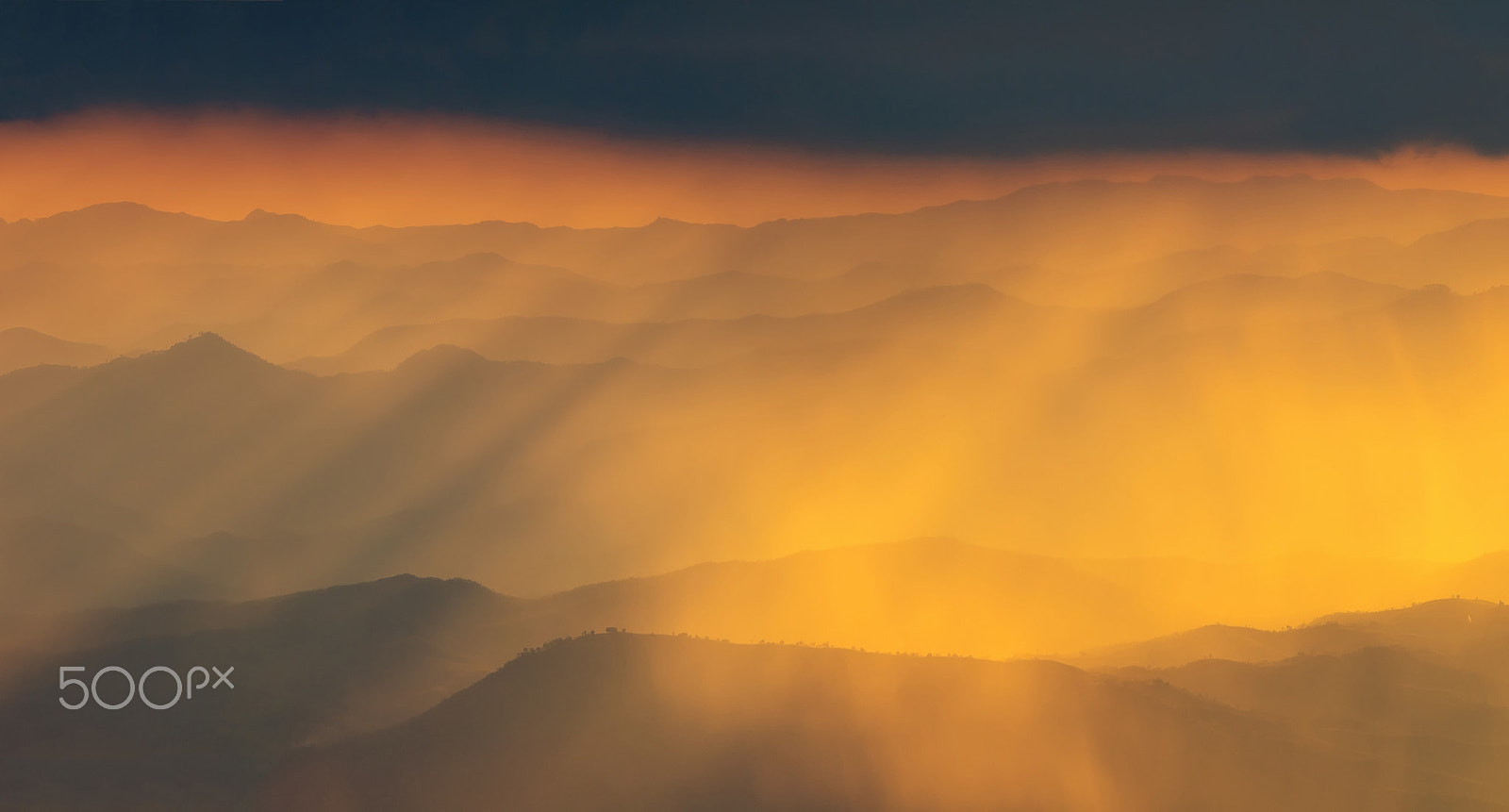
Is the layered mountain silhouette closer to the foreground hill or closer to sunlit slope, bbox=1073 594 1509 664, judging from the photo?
the foreground hill

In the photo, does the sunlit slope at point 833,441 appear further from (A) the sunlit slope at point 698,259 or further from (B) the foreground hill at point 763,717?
(B) the foreground hill at point 763,717

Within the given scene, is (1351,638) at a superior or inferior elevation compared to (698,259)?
inferior

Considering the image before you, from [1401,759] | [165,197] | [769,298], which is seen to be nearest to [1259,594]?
[1401,759]

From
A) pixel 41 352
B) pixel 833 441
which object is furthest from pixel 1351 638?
pixel 41 352

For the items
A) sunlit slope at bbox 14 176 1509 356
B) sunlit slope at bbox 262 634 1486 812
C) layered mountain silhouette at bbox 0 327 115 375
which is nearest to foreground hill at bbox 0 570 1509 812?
sunlit slope at bbox 262 634 1486 812

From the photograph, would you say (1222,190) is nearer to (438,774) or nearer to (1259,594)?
(1259,594)

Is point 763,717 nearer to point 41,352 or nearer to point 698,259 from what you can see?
point 698,259
